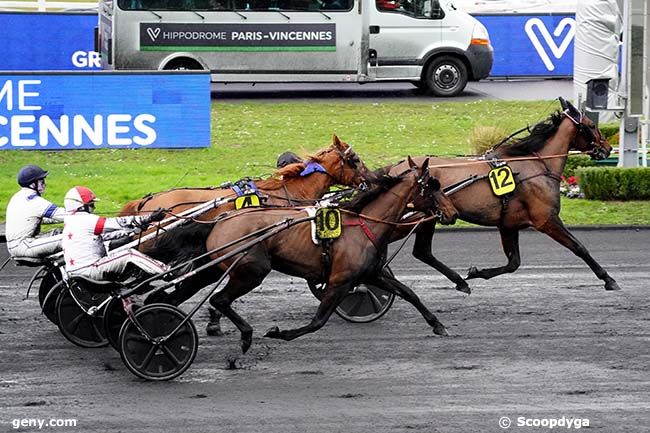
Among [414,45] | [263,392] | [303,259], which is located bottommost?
[263,392]

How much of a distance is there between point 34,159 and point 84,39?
690 centimetres

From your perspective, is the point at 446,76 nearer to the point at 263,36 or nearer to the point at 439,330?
the point at 263,36

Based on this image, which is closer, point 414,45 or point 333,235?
point 333,235

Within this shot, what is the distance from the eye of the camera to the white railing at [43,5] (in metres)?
29.2

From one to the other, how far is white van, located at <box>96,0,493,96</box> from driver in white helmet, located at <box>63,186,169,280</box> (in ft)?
44.3

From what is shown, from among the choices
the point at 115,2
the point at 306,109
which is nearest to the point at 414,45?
the point at 306,109

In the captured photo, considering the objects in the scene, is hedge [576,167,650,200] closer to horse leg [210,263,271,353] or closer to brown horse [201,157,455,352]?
brown horse [201,157,455,352]

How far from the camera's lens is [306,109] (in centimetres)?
2272

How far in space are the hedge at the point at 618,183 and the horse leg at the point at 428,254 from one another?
5.73m

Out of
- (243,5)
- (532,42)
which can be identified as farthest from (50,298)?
(532,42)

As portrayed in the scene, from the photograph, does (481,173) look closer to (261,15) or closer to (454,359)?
(454,359)

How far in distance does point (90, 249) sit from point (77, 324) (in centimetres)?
92

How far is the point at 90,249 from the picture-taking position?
9742 mm

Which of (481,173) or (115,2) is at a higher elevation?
(115,2)
